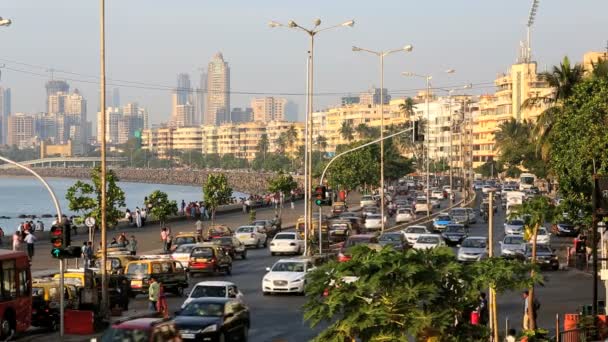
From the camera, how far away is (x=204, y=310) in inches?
1014

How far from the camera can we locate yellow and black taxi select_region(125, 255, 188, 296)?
37750 mm

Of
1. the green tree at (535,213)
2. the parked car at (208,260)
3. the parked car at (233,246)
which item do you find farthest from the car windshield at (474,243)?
the green tree at (535,213)

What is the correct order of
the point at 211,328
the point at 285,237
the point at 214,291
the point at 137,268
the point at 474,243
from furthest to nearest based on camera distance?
the point at 285,237 → the point at 474,243 → the point at 137,268 → the point at 214,291 → the point at 211,328

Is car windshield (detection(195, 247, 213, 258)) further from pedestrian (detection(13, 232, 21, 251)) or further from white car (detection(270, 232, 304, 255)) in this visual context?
white car (detection(270, 232, 304, 255))

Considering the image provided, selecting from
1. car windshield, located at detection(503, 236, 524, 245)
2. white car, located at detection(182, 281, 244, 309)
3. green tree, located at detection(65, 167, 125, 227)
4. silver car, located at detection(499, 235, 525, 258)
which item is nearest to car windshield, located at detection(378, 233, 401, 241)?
silver car, located at detection(499, 235, 525, 258)

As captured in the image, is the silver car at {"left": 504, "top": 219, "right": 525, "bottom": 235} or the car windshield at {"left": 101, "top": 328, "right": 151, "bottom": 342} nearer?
the car windshield at {"left": 101, "top": 328, "right": 151, "bottom": 342}

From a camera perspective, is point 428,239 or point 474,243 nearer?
point 474,243

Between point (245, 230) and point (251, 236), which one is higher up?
point (245, 230)

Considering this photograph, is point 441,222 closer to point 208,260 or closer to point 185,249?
point 185,249

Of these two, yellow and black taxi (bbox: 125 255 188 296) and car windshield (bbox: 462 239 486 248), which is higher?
car windshield (bbox: 462 239 486 248)

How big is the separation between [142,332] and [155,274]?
54.7ft

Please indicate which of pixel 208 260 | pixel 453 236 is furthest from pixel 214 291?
pixel 453 236

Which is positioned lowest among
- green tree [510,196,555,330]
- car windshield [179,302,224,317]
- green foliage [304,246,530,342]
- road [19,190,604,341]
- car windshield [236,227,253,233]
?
road [19,190,604,341]

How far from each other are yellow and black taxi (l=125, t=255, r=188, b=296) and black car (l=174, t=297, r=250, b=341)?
11100 millimetres
